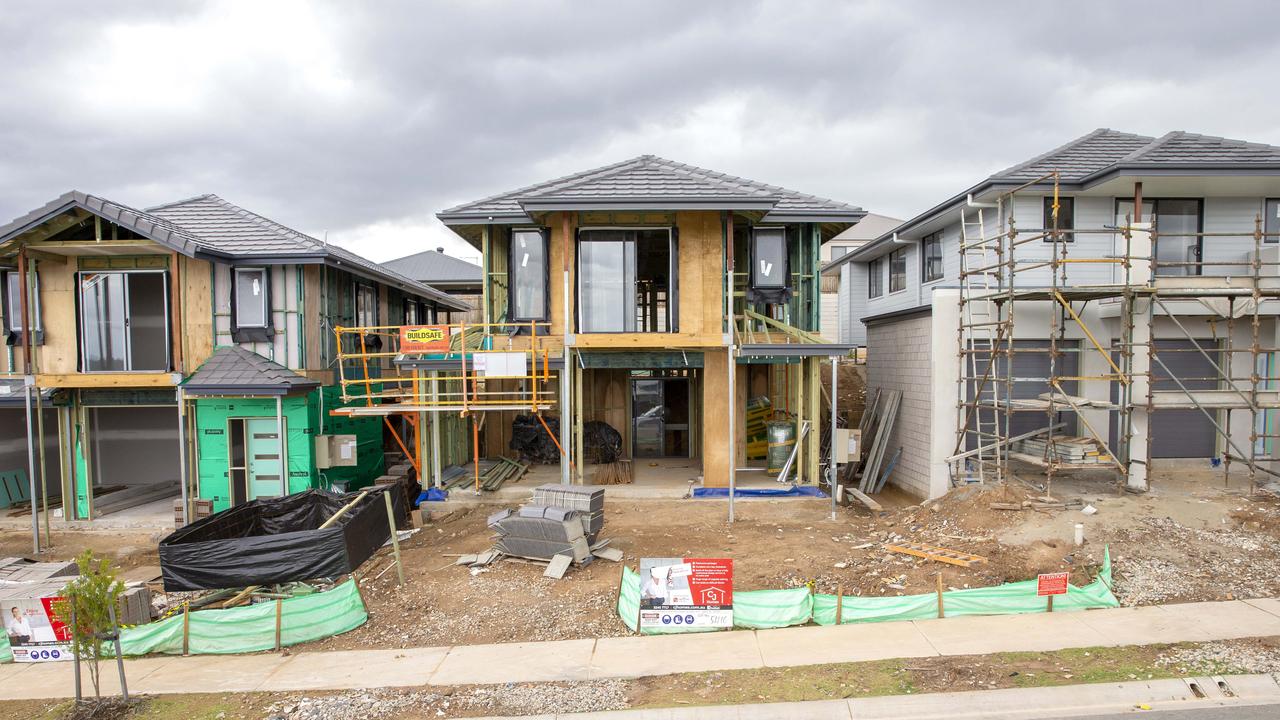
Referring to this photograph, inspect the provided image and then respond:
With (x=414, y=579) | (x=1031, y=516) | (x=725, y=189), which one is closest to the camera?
(x=414, y=579)

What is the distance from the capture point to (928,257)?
1902cm

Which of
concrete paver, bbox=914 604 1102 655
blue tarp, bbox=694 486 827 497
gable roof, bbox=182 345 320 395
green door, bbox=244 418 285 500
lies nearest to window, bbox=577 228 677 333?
blue tarp, bbox=694 486 827 497

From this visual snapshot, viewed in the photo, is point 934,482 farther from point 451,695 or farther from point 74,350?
point 74,350

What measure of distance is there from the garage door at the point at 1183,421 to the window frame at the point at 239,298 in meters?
20.8

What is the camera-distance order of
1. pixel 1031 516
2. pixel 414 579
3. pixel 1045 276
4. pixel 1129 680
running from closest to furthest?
pixel 1129 680 → pixel 414 579 → pixel 1031 516 → pixel 1045 276

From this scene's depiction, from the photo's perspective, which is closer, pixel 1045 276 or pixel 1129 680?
pixel 1129 680

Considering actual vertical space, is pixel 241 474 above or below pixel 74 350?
below

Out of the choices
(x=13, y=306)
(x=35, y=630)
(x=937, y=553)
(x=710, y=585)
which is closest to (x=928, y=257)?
(x=937, y=553)

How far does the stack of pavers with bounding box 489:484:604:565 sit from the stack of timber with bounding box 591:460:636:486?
365 cm

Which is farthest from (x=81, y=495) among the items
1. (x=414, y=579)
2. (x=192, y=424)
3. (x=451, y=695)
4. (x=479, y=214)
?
(x=451, y=695)

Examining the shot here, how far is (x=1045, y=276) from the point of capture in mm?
15250

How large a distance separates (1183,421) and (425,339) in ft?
56.7

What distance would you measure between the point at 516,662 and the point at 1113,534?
9.99 m

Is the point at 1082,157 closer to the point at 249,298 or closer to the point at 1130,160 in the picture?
the point at 1130,160
